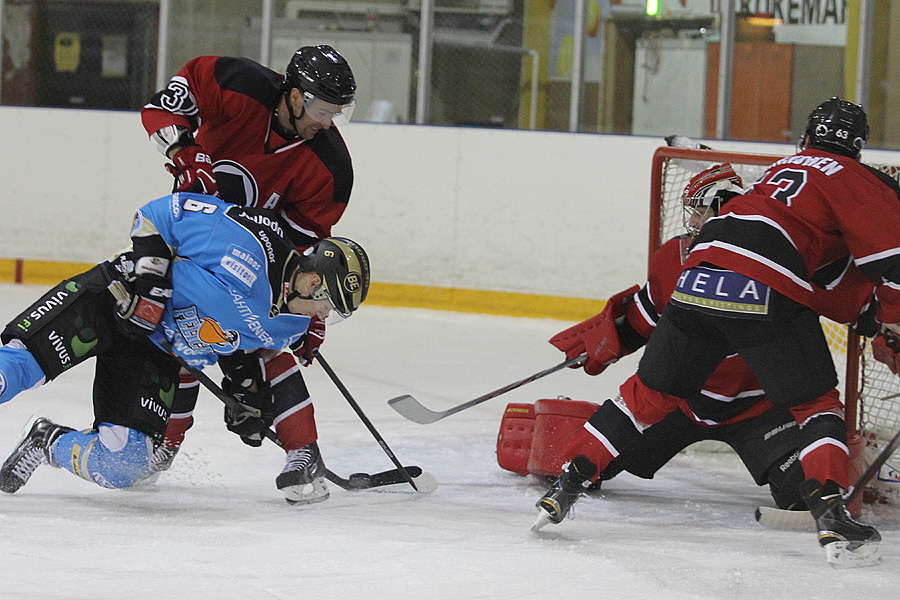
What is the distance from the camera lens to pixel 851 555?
76.2 inches

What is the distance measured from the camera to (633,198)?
16.5 ft

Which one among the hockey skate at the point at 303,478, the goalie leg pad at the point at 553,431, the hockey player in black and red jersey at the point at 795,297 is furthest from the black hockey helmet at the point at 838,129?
the hockey skate at the point at 303,478

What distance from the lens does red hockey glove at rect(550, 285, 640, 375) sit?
98.2 inches

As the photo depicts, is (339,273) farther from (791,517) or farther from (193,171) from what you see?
(791,517)

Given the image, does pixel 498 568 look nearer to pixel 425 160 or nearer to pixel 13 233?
pixel 425 160

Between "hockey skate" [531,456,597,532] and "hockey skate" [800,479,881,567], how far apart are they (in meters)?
0.42

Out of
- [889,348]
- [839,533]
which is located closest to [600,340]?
[889,348]

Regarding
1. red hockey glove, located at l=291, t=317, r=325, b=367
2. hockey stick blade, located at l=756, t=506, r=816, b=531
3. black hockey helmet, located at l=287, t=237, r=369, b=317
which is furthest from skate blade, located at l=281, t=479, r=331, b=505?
hockey stick blade, located at l=756, t=506, r=816, b=531

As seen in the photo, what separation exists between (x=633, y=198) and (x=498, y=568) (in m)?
3.35

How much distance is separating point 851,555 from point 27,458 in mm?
1607

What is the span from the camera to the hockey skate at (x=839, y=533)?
75.9 inches

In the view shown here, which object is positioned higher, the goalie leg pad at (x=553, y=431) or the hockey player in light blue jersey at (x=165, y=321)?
the hockey player in light blue jersey at (x=165, y=321)

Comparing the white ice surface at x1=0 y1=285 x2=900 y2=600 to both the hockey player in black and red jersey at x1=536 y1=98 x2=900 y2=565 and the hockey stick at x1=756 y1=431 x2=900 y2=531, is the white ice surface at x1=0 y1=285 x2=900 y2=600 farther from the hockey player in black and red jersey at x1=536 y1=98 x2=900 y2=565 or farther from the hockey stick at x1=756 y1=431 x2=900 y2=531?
the hockey player in black and red jersey at x1=536 y1=98 x2=900 y2=565

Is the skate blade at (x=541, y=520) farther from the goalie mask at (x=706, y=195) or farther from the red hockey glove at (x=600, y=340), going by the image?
the goalie mask at (x=706, y=195)
